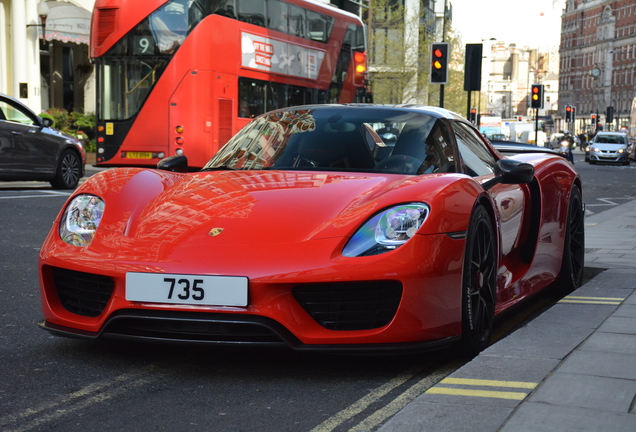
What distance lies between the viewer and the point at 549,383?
3436 millimetres

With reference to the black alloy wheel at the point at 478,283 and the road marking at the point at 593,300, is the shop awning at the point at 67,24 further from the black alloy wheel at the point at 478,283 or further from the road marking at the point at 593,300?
the black alloy wheel at the point at 478,283

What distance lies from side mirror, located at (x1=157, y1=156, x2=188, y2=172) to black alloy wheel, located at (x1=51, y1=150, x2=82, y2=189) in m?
10.9

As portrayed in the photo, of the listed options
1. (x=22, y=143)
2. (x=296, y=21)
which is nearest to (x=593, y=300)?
(x=22, y=143)

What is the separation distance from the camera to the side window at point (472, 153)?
5070 millimetres

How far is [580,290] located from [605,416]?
3176mm

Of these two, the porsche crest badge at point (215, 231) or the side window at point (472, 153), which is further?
the side window at point (472, 153)

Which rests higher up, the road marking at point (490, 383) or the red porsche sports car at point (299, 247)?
the red porsche sports car at point (299, 247)

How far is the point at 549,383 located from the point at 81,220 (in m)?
2.09

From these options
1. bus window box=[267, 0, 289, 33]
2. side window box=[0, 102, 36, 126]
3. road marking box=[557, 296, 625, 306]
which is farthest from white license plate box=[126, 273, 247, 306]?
bus window box=[267, 0, 289, 33]

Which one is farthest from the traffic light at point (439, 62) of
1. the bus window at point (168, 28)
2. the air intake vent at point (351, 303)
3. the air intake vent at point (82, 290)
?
the air intake vent at point (351, 303)

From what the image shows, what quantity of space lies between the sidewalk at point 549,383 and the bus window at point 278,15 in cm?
1477

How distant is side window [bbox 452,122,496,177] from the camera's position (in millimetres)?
5070

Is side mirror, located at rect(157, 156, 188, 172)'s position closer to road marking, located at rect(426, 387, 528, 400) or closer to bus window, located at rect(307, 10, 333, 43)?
road marking, located at rect(426, 387, 528, 400)

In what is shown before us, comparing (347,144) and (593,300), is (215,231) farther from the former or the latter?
(593,300)
